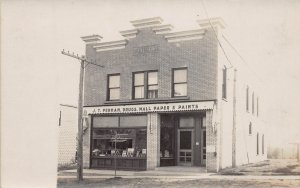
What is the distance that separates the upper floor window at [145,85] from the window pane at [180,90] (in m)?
0.97

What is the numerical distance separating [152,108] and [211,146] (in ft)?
10.3

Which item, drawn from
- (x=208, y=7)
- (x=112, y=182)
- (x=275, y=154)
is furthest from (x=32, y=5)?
(x=275, y=154)

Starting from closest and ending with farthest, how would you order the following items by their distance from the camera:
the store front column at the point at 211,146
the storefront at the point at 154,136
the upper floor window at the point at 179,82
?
1. the store front column at the point at 211,146
2. the upper floor window at the point at 179,82
3. the storefront at the point at 154,136

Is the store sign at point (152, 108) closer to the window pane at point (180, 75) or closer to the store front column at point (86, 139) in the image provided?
the store front column at point (86, 139)

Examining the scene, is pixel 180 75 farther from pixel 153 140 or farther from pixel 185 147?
pixel 185 147

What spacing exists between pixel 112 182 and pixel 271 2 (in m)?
8.00

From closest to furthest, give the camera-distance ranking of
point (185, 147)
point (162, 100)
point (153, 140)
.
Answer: point (162, 100)
point (153, 140)
point (185, 147)

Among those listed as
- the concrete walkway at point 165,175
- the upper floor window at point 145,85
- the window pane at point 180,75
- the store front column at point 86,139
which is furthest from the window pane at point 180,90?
the store front column at point 86,139

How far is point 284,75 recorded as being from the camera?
45.5 ft

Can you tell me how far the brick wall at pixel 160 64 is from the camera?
18484 mm

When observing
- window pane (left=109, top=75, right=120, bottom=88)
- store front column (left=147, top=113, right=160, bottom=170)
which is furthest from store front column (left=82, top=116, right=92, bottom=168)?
store front column (left=147, top=113, right=160, bottom=170)

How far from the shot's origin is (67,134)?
24188 mm

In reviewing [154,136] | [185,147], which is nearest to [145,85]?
[154,136]

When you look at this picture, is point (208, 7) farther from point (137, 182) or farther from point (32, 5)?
point (137, 182)
